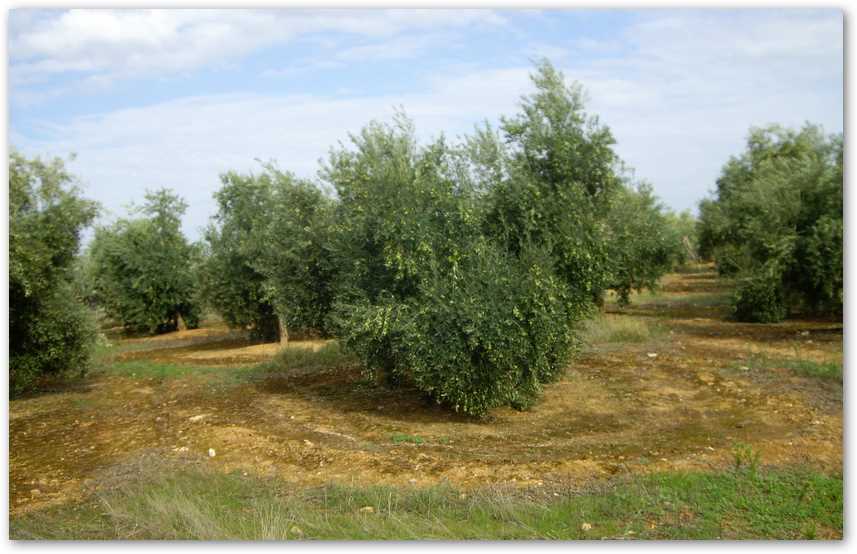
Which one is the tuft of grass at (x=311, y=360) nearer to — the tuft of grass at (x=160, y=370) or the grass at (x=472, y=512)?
the tuft of grass at (x=160, y=370)

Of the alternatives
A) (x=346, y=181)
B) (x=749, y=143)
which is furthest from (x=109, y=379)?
(x=749, y=143)

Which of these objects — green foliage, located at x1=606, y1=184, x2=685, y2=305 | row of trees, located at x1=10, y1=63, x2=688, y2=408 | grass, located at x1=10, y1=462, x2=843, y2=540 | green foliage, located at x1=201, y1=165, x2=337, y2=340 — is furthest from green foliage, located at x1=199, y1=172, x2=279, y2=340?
grass, located at x1=10, y1=462, x2=843, y2=540

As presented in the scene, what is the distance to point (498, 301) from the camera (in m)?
9.18

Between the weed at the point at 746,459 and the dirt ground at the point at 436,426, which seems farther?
the dirt ground at the point at 436,426

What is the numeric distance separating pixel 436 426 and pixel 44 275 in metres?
6.76

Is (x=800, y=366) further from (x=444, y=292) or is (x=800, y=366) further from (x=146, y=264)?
(x=146, y=264)

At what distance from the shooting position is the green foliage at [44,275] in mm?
10828

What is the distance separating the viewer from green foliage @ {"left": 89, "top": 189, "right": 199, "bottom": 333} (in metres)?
29.5

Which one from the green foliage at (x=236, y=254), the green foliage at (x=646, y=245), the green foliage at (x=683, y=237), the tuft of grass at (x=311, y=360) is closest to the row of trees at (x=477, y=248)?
the tuft of grass at (x=311, y=360)

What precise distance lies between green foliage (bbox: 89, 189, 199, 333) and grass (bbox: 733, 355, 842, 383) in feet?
72.8

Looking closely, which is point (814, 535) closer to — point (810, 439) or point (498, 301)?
point (810, 439)

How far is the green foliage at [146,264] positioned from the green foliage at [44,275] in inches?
662

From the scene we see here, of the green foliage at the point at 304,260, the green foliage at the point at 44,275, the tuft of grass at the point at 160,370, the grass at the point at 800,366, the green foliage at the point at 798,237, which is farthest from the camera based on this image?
the tuft of grass at the point at 160,370

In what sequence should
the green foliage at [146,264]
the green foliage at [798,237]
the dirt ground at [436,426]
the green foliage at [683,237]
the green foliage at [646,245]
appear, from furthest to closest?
the green foliage at [146,264], the green foliage at [683,237], the green foliage at [646,245], the green foliage at [798,237], the dirt ground at [436,426]
